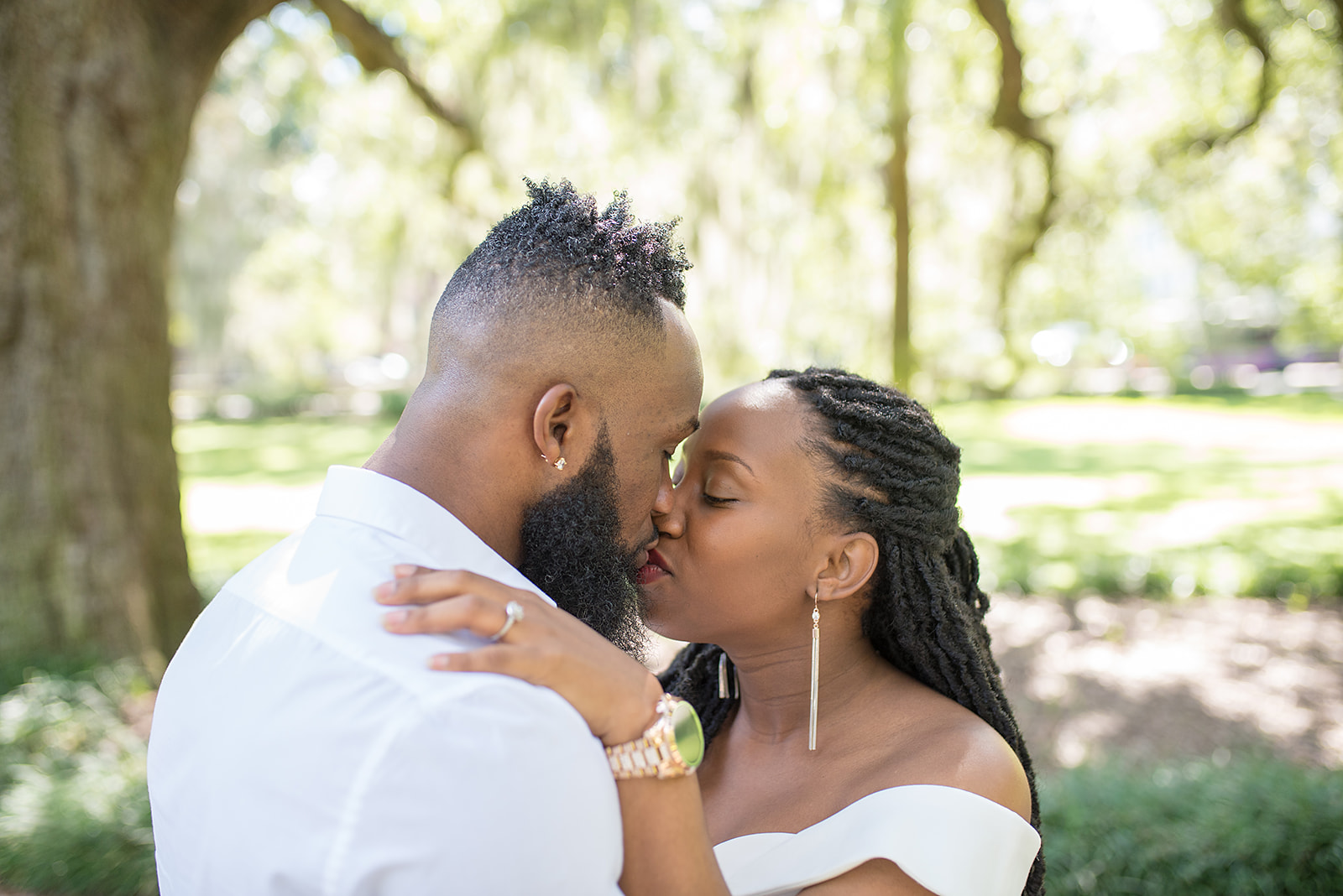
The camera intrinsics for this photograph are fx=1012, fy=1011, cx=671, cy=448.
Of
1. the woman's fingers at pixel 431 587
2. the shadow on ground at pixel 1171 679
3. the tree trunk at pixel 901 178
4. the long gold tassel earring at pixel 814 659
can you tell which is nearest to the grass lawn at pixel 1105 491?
the shadow on ground at pixel 1171 679

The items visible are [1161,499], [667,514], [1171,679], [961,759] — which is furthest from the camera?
[1161,499]

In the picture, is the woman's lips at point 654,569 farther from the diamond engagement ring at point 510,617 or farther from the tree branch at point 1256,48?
the tree branch at point 1256,48

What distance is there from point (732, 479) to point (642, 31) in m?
10.2

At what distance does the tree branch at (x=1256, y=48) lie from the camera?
759 cm

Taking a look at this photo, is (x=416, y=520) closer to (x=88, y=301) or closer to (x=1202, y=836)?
(x=1202, y=836)

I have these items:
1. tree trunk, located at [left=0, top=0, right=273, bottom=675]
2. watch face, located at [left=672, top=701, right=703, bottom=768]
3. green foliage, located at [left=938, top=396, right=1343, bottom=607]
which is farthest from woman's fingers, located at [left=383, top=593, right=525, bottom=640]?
green foliage, located at [left=938, top=396, right=1343, bottom=607]

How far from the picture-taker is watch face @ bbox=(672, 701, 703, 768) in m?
1.57

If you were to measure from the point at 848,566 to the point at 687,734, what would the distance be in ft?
2.96

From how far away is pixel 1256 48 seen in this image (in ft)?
26.3

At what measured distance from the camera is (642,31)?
1140 cm

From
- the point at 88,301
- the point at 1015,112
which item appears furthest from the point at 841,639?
the point at 1015,112

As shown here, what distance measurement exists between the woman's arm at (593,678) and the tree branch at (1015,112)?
6.25 m

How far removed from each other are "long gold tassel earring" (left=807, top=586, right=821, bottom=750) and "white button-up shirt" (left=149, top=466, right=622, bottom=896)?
1005mm

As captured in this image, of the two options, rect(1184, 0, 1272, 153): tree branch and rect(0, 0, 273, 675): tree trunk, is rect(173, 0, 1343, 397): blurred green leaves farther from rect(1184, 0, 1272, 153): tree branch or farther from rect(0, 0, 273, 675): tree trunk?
rect(0, 0, 273, 675): tree trunk
